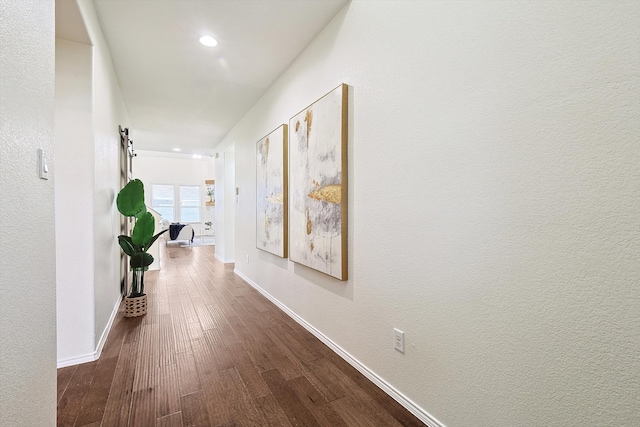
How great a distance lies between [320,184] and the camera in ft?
7.64

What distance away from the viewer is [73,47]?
6.68 ft

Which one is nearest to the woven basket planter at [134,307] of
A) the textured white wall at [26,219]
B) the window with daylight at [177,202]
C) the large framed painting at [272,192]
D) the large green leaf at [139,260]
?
the large green leaf at [139,260]

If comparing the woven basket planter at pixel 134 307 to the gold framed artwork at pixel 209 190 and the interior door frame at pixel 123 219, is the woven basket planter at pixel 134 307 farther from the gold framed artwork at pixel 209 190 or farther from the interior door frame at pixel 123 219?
the gold framed artwork at pixel 209 190

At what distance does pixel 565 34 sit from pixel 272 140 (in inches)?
107

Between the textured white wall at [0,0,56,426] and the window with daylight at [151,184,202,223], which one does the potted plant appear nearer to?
the textured white wall at [0,0,56,426]

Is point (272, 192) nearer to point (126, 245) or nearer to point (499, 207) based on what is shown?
point (126, 245)

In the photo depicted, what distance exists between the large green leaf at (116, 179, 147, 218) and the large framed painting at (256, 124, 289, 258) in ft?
4.26

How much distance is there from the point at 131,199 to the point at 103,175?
1.14 ft

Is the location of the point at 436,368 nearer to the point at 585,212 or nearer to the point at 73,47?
the point at 585,212

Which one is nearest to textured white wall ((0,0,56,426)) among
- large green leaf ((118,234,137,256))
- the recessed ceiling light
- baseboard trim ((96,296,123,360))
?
baseboard trim ((96,296,123,360))

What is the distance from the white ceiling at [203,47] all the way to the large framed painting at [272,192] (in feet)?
2.31

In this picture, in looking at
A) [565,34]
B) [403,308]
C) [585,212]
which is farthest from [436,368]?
[565,34]

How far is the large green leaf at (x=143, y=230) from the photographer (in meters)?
2.74

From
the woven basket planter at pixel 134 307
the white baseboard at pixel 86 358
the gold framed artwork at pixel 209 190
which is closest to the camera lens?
the white baseboard at pixel 86 358
